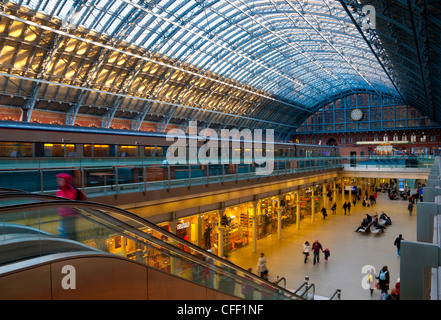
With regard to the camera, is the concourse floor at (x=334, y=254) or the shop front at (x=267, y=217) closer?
the concourse floor at (x=334, y=254)

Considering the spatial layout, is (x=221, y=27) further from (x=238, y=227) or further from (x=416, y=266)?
(x=416, y=266)

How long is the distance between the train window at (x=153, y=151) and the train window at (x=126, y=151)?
820mm

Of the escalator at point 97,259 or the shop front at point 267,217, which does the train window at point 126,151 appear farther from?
the escalator at point 97,259

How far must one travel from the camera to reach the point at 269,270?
16.2 m

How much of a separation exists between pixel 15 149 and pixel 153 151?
791 centimetres

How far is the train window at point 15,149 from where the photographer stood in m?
12.6

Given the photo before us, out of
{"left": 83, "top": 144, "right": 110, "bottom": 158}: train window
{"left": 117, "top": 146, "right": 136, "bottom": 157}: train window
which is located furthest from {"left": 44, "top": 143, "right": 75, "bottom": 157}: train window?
{"left": 117, "top": 146, "right": 136, "bottom": 157}: train window

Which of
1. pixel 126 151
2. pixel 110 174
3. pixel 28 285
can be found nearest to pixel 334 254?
pixel 126 151

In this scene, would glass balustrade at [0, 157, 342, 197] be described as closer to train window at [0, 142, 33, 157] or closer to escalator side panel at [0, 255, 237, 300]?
train window at [0, 142, 33, 157]

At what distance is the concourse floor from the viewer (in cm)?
1441

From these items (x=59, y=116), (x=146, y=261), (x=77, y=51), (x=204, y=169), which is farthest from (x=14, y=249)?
(x=59, y=116)

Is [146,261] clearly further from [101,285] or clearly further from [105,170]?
[105,170]

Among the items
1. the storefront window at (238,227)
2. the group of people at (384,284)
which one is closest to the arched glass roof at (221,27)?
the storefront window at (238,227)

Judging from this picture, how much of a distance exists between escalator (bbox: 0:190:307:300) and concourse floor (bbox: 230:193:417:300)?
8.64 metres
